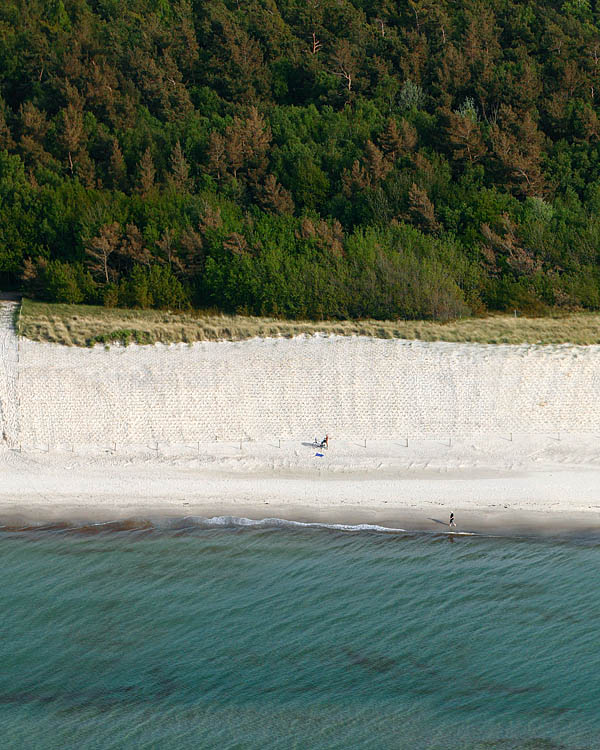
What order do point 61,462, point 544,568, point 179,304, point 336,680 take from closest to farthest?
point 336,680
point 544,568
point 61,462
point 179,304

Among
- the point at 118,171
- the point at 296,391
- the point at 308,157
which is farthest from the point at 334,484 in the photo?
the point at 118,171

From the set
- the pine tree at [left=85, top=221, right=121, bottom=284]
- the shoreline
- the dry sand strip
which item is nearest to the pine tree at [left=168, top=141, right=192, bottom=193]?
the pine tree at [left=85, top=221, right=121, bottom=284]

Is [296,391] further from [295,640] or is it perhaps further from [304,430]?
[295,640]

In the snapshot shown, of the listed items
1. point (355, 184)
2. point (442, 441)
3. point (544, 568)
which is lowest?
point (544, 568)

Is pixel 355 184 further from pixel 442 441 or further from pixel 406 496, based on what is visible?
pixel 406 496

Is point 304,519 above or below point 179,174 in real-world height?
below

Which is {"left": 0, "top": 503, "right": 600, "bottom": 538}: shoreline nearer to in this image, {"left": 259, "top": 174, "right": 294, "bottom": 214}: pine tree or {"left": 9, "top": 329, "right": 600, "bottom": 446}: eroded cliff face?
{"left": 9, "top": 329, "right": 600, "bottom": 446}: eroded cliff face

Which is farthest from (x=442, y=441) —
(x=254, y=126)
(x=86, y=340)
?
(x=254, y=126)
